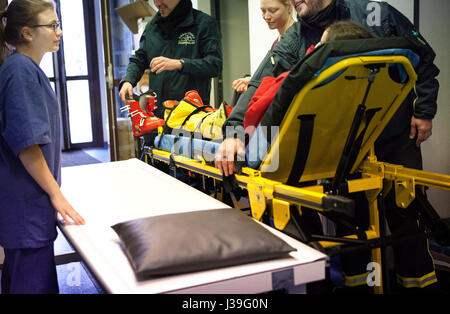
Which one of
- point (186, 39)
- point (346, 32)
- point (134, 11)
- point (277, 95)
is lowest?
point (277, 95)

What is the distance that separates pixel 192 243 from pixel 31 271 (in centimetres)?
65

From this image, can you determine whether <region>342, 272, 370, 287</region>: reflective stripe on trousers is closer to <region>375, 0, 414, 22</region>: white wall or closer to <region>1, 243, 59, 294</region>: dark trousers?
<region>1, 243, 59, 294</region>: dark trousers

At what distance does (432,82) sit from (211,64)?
1.71 m

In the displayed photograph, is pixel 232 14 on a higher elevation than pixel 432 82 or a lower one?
higher

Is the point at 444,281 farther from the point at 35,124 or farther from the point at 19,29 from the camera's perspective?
the point at 19,29

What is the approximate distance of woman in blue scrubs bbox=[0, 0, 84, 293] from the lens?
4.29 ft

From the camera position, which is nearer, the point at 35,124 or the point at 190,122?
the point at 35,124

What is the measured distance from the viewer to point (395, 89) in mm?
1655

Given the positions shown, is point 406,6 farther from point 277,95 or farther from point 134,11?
point 134,11

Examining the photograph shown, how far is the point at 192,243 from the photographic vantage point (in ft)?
3.46

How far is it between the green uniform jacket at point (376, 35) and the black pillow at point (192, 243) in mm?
580

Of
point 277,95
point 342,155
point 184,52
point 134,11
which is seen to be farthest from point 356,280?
point 134,11
